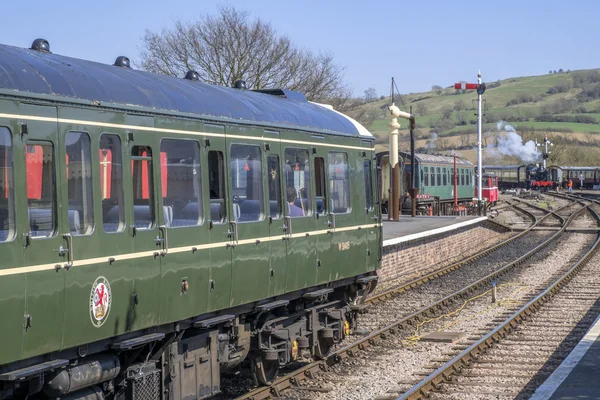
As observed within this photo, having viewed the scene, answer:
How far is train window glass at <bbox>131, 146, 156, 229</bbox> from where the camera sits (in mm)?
7953

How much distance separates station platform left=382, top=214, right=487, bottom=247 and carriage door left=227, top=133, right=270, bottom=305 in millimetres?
12274

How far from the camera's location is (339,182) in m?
12.3

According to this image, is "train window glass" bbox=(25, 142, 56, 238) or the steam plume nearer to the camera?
"train window glass" bbox=(25, 142, 56, 238)

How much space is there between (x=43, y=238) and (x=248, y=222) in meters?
3.41

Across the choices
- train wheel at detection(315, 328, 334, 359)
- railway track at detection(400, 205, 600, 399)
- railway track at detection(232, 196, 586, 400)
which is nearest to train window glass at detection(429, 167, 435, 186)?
railway track at detection(232, 196, 586, 400)

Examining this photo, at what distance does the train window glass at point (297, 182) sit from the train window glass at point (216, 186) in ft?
4.95

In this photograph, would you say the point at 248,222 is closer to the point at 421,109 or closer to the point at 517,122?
the point at 517,122

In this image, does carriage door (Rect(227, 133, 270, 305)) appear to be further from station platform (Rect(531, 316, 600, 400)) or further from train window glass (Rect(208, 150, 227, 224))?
station platform (Rect(531, 316, 600, 400))

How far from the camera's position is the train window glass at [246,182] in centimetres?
968

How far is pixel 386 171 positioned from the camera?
42094 mm

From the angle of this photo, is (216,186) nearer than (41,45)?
No

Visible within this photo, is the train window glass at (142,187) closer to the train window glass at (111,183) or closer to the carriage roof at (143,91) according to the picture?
the train window glass at (111,183)

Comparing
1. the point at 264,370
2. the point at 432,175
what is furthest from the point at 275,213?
the point at 432,175

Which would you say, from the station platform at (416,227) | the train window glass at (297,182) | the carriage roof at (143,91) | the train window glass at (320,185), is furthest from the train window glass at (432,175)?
the train window glass at (297,182)
